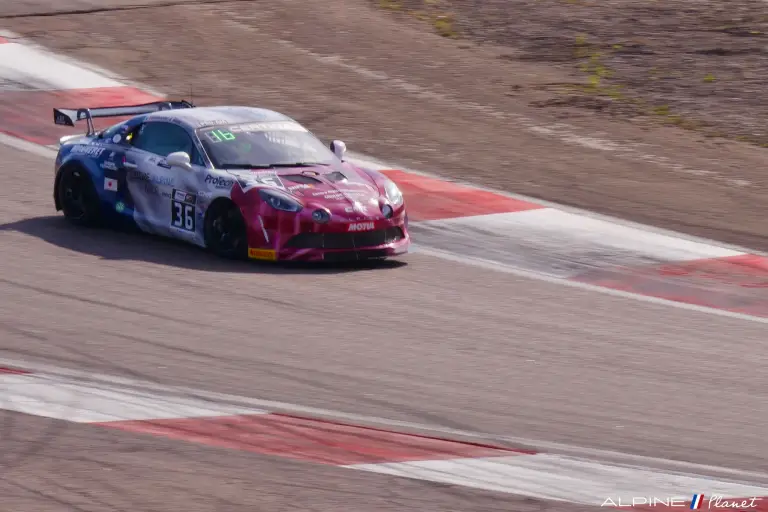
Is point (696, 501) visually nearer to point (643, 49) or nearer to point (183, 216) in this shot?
point (183, 216)

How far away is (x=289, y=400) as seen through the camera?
823cm

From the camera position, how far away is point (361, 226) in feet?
38.6

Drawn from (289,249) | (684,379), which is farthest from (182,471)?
(289,249)

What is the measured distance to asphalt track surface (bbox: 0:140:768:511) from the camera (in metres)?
6.57

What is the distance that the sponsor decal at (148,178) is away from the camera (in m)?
12.4

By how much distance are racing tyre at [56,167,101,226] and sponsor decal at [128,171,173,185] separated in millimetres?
528

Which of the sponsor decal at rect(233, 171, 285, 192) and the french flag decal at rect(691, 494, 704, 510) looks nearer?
the french flag decal at rect(691, 494, 704, 510)

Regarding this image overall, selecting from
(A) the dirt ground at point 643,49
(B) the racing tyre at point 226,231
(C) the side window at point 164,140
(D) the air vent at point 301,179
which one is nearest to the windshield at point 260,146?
(C) the side window at point 164,140

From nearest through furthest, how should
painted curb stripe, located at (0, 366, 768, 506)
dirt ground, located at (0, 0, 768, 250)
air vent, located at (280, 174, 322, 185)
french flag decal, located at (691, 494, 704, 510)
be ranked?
1. french flag decal, located at (691, 494, 704, 510)
2. painted curb stripe, located at (0, 366, 768, 506)
3. air vent, located at (280, 174, 322, 185)
4. dirt ground, located at (0, 0, 768, 250)

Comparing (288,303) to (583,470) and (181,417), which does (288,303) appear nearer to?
(181,417)

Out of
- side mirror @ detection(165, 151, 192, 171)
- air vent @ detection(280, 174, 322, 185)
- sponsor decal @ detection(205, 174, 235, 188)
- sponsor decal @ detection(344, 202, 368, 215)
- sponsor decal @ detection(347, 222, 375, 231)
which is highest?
side mirror @ detection(165, 151, 192, 171)

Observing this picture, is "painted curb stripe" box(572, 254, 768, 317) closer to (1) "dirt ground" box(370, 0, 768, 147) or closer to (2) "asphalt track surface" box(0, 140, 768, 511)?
(2) "asphalt track surface" box(0, 140, 768, 511)

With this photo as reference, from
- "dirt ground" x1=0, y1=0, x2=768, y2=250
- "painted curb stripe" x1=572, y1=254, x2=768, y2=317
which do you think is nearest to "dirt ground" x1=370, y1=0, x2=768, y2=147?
"dirt ground" x1=0, y1=0, x2=768, y2=250

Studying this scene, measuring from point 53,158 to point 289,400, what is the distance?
8.99 m
